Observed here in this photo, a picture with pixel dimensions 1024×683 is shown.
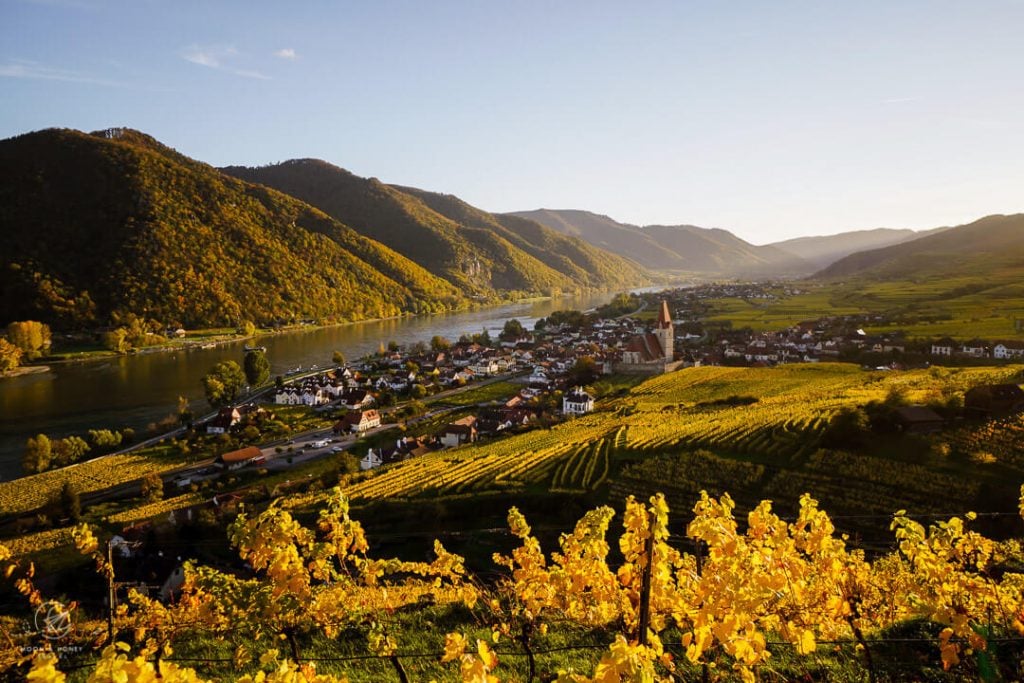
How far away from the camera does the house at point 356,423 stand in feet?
117

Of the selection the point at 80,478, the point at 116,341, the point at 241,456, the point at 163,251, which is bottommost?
the point at 80,478

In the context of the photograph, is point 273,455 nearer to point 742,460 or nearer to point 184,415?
point 184,415

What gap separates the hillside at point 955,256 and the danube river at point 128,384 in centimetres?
7629

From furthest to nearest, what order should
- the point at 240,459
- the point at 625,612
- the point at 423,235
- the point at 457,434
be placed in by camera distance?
the point at 423,235, the point at 457,434, the point at 240,459, the point at 625,612

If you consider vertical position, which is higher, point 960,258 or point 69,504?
point 960,258

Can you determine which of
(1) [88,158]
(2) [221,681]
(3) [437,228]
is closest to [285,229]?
(1) [88,158]

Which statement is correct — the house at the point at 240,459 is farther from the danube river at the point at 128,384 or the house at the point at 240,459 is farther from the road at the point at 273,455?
the danube river at the point at 128,384

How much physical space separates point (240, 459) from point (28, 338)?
46.2 m

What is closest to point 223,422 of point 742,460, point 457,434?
point 457,434

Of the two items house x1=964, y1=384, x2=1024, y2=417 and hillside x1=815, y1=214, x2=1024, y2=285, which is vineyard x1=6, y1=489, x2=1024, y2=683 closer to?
house x1=964, y1=384, x2=1024, y2=417

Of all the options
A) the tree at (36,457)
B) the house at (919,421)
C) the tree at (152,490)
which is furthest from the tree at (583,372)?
the tree at (36,457)

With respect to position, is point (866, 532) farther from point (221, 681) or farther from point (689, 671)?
point (221, 681)

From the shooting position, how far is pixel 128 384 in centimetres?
4775

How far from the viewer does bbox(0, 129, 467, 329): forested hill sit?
244ft
